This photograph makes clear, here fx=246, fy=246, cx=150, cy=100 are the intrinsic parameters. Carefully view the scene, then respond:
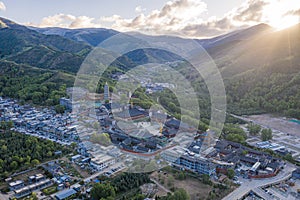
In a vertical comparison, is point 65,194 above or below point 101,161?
below

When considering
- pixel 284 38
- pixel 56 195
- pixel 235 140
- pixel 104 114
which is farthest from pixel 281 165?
pixel 284 38

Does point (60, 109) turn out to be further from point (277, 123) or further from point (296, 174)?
point (277, 123)

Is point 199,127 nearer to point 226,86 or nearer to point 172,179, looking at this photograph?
point 172,179

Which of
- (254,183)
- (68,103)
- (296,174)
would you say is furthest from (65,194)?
(68,103)

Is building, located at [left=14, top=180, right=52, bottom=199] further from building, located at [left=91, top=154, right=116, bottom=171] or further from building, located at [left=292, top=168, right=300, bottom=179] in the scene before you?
building, located at [left=292, top=168, right=300, bottom=179]

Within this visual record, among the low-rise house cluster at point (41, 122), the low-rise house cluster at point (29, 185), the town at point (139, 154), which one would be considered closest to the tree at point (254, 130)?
the town at point (139, 154)

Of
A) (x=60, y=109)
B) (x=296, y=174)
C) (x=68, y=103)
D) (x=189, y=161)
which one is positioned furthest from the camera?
(x=68, y=103)

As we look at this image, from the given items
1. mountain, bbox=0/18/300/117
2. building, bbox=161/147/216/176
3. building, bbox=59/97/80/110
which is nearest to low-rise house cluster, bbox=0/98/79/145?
building, bbox=59/97/80/110
